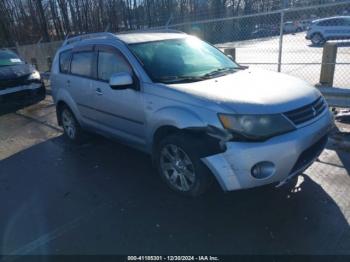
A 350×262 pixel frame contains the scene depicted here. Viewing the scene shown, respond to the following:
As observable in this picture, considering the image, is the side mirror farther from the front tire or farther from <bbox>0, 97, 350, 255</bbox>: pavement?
<bbox>0, 97, 350, 255</bbox>: pavement

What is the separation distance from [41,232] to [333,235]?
284 cm

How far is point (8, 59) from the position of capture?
10.0 m

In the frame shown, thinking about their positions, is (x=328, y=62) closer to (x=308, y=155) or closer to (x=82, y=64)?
(x=308, y=155)

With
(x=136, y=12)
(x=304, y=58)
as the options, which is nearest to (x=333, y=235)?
(x=304, y=58)

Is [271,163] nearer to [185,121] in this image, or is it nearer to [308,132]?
[308,132]

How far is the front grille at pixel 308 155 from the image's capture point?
3.22 m

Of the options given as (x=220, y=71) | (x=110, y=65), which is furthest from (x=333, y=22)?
(x=110, y=65)

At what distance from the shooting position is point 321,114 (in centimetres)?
350

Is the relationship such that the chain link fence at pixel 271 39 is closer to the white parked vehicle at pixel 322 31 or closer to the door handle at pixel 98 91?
the white parked vehicle at pixel 322 31

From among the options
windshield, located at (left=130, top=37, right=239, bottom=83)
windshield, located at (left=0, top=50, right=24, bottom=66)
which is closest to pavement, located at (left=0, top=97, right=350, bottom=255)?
windshield, located at (left=130, top=37, right=239, bottom=83)

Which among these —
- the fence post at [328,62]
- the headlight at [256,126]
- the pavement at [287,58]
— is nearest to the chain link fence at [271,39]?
the pavement at [287,58]

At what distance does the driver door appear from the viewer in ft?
13.3

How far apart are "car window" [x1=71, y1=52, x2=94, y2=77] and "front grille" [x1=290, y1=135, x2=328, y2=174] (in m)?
3.21

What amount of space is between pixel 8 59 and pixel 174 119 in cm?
857
